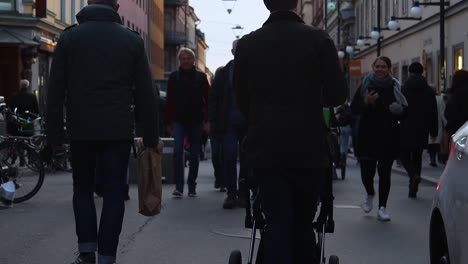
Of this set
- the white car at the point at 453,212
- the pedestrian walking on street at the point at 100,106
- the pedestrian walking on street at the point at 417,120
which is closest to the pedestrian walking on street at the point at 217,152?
the pedestrian walking on street at the point at 417,120

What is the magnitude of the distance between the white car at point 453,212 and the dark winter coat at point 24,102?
16.8 m

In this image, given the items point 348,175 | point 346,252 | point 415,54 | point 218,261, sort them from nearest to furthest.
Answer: point 218,261, point 346,252, point 348,175, point 415,54

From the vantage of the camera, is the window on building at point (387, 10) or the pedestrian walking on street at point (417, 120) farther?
the window on building at point (387, 10)

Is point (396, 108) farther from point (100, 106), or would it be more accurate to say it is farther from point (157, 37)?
point (157, 37)

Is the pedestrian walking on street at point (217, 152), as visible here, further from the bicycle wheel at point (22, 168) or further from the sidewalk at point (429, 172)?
the sidewalk at point (429, 172)

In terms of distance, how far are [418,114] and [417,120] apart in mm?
88

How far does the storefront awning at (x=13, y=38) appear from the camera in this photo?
3438cm

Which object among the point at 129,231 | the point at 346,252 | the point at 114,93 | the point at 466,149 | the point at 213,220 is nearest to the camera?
the point at 466,149

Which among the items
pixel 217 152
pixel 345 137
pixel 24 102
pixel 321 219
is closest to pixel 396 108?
pixel 217 152

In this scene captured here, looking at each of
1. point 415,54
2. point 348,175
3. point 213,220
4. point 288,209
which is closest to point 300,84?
point 288,209

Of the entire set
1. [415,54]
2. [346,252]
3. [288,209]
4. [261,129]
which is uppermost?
[415,54]

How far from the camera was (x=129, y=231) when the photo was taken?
32.3 ft

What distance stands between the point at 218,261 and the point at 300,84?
2821 millimetres

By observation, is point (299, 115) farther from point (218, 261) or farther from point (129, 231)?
point (129, 231)
